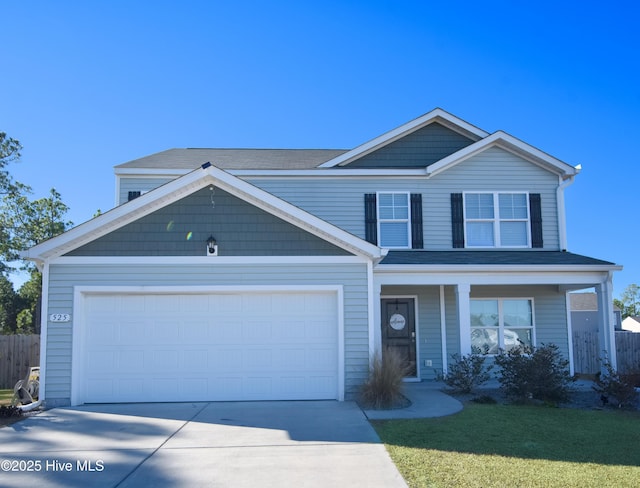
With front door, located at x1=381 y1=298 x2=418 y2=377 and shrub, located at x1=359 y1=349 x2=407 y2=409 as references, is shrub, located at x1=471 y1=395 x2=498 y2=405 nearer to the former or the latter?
shrub, located at x1=359 y1=349 x2=407 y2=409

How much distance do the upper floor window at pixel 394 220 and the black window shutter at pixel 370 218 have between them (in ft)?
0.40

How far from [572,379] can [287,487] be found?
7.87 meters

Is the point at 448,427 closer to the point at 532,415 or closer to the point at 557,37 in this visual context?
the point at 532,415

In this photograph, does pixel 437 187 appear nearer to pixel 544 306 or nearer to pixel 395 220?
pixel 395 220

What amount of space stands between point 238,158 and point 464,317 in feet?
28.0

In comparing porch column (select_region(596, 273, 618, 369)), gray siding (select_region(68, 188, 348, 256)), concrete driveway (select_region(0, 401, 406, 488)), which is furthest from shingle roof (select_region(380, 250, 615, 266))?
concrete driveway (select_region(0, 401, 406, 488))

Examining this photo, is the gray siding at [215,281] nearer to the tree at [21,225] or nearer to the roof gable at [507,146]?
the roof gable at [507,146]

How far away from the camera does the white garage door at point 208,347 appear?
10516mm

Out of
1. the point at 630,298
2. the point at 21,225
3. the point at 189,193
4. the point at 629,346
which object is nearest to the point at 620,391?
the point at 189,193

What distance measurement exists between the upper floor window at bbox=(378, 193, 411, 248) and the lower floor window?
263 centimetres

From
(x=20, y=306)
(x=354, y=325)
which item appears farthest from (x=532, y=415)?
(x=20, y=306)

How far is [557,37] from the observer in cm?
1598

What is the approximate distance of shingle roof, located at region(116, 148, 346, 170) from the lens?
15414mm

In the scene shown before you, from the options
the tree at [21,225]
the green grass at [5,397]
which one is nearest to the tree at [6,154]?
Result: the tree at [21,225]
